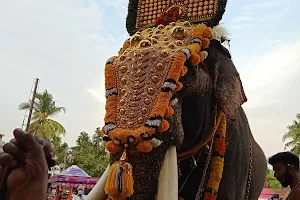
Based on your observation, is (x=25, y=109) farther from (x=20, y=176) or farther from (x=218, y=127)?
(x=20, y=176)

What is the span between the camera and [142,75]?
2.99m

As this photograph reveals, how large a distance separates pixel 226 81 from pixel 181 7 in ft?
2.61

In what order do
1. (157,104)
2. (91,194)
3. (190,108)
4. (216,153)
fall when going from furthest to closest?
(216,153)
(190,108)
(91,194)
(157,104)

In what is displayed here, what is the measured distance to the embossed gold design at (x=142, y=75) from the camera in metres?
2.80

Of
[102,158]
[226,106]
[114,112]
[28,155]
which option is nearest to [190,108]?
[226,106]

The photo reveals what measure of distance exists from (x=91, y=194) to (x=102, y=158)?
28.7 meters

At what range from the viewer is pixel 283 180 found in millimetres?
4012

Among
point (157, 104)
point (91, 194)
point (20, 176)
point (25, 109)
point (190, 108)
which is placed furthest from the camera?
point (25, 109)

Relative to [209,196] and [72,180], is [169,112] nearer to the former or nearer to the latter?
[209,196]

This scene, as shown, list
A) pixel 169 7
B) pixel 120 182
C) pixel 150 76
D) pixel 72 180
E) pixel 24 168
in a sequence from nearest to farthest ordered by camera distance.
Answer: pixel 24 168, pixel 120 182, pixel 150 76, pixel 169 7, pixel 72 180

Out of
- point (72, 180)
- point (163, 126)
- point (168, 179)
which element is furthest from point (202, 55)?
point (72, 180)

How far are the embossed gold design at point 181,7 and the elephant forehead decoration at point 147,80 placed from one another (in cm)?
29

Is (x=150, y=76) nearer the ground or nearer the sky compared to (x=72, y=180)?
nearer the ground

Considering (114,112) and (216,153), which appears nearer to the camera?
(114,112)
